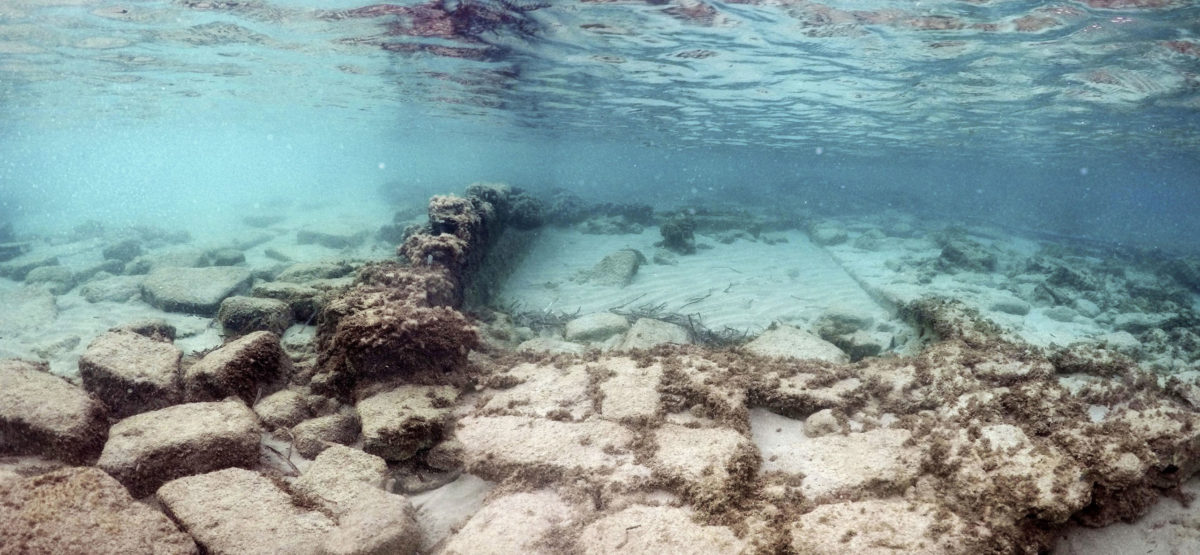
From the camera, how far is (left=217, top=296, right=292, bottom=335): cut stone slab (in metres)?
6.34

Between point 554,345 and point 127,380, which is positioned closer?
point 127,380

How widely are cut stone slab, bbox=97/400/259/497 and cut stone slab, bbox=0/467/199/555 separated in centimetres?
38

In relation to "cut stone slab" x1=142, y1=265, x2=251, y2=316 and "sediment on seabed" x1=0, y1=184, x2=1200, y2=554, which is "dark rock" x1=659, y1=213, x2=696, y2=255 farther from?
"cut stone slab" x1=142, y1=265, x2=251, y2=316

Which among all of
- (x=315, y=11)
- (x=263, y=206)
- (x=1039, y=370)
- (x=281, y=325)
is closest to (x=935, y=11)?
(x=1039, y=370)

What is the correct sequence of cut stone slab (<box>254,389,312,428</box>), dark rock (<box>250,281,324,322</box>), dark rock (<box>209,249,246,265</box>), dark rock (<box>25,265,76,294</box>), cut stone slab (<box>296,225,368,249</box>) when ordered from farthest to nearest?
cut stone slab (<box>296,225,368,249</box>), dark rock (<box>209,249,246,265</box>), dark rock (<box>25,265,76,294</box>), dark rock (<box>250,281,324,322</box>), cut stone slab (<box>254,389,312,428</box>)

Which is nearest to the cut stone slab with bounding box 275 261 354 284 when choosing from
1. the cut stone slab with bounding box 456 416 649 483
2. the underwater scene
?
the underwater scene

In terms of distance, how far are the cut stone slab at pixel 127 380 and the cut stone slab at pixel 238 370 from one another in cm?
14

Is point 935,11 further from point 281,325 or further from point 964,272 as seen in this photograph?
point 281,325

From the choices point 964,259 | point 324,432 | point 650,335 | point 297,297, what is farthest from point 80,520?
point 964,259

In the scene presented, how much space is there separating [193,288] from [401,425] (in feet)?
28.8

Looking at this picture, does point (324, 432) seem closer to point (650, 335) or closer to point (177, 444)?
point (177, 444)

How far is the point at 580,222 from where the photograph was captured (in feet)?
67.6

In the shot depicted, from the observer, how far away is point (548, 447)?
352 cm

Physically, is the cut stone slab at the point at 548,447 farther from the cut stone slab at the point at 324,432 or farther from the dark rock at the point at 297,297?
the dark rock at the point at 297,297
